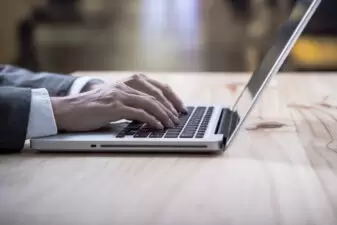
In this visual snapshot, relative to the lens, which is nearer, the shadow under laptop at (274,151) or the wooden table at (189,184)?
the wooden table at (189,184)

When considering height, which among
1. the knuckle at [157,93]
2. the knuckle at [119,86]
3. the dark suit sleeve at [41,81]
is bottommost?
the dark suit sleeve at [41,81]

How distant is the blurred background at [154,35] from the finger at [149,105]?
1.74 m

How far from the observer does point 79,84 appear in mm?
1274

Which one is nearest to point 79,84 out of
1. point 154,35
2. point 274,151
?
point 274,151

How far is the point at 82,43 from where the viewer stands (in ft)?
9.39

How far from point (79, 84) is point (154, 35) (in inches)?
63.5

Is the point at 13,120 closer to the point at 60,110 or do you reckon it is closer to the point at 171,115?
the point at 60,110

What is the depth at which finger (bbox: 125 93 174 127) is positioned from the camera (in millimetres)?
1018

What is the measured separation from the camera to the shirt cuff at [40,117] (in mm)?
964

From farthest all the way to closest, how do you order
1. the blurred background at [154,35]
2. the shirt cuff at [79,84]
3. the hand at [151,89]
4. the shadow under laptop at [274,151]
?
the blurred background at [154,35]
the shirt cuff at [79,84]
the hand at [151,89]
the shadow under laptop at [274,151]

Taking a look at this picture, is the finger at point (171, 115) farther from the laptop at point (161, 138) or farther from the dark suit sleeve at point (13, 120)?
the dark suit sleeve at point (13, 120)

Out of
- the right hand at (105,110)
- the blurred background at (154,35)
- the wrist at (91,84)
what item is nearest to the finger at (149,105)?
the right hand at (105,110)

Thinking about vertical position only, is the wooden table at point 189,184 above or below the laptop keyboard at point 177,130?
above

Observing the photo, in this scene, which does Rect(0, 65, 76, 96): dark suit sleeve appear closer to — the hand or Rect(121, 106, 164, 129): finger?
the hand
